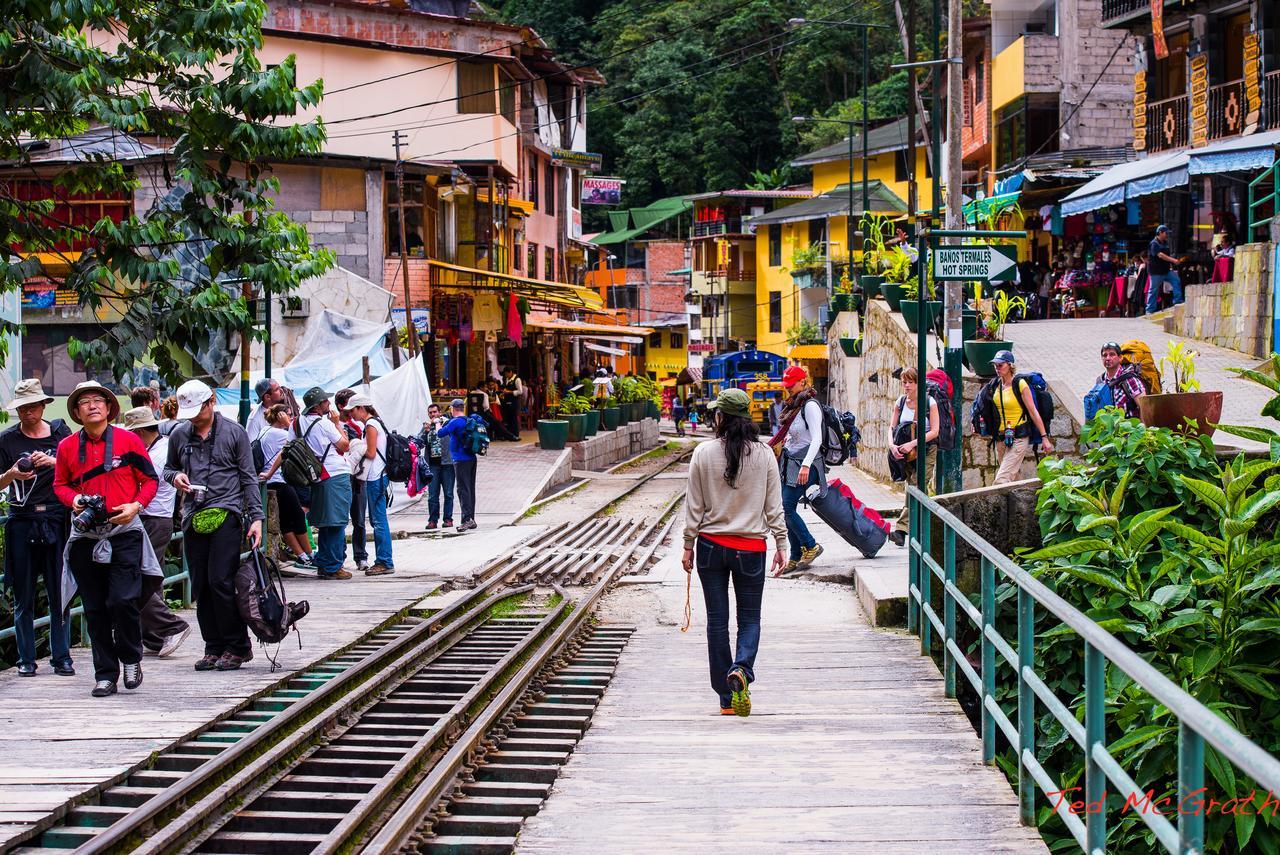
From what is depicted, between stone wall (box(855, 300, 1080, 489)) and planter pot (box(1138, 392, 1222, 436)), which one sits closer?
planter pot (box(1138, 392, 1222, 436))

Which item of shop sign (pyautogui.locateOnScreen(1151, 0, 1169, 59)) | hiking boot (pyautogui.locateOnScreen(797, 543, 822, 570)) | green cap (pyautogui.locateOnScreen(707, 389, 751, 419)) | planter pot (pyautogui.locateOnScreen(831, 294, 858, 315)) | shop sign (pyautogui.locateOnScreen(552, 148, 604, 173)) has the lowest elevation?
hiking boot (pyautogui.locateOnScreen(797, 543, 822, 570))

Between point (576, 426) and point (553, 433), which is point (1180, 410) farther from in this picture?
point (576, 426)

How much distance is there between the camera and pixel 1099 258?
3306 cm

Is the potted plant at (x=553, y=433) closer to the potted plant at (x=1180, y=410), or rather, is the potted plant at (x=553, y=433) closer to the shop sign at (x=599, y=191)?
the potted plant at (x=1180, y=410)

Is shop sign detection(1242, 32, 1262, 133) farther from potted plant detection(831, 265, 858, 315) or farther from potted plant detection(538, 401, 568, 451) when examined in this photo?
potted plant detection(538, 401, 568, 451)

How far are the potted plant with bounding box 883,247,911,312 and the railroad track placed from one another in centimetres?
1094

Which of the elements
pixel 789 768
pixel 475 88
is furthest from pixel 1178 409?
pixel 475 88

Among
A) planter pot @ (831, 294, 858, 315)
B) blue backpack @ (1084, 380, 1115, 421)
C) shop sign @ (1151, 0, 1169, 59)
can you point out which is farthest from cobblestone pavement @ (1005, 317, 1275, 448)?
shop sign @ (1151, 0, 1169, 59)

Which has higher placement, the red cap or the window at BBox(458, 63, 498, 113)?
the window at BBox(458, 63, 498, 113)

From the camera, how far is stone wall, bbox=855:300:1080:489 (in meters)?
16.7

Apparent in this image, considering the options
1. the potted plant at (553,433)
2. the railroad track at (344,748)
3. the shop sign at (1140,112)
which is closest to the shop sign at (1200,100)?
the shop sign at (1140,112)

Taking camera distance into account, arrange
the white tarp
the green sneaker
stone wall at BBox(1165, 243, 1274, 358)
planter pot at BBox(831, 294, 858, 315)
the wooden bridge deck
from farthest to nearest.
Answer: planter pot at BBox(831, 294, 858, 315), the white tarp, stone wall at BBox(1165, 243, 1274, 358), the green sneaker, the wooden bridge deck

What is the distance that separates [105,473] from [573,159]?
A: 44855 millimetres

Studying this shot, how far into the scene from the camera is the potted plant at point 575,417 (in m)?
33.5
